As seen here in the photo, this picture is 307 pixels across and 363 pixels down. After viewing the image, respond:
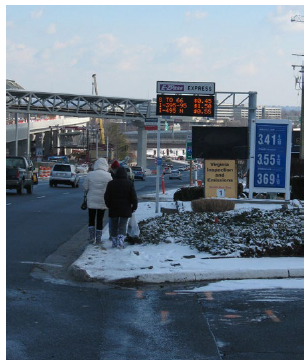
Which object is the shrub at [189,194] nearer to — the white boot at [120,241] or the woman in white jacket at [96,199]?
the woman in white jacket at [96,199]

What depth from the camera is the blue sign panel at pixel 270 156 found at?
19797mm

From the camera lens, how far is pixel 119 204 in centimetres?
1269

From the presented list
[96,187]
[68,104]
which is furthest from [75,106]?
[96,187]

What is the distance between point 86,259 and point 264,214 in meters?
5.51

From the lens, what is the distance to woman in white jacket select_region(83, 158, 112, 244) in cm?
1327

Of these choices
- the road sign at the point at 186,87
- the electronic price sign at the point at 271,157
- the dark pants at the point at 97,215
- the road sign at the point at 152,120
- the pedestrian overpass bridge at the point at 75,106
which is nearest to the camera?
the dark pants at the point at 97,215

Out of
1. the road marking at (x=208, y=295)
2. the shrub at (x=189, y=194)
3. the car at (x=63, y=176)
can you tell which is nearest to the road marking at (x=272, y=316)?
the road marking at (x=208, y=295)

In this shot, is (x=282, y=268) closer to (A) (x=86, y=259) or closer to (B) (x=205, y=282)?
(B) (x=205, y=282)

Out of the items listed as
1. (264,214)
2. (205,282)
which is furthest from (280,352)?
(264,214)

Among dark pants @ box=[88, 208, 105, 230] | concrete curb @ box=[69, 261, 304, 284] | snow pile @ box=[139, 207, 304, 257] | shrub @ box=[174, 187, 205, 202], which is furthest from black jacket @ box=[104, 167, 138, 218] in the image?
shrub @ box=[174, 187, 205, 202]

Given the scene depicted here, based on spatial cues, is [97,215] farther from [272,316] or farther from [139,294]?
[272,316]

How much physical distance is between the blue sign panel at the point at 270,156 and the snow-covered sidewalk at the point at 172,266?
26.3 ft

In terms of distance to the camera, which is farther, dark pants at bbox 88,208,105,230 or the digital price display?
the digital price display

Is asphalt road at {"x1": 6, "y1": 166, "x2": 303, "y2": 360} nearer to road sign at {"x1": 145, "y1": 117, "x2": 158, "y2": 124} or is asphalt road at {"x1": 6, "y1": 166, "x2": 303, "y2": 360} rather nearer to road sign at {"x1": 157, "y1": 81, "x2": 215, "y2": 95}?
road sign at {"x1": 145, "y1": 117, "x2": 158, "y2": 124}
